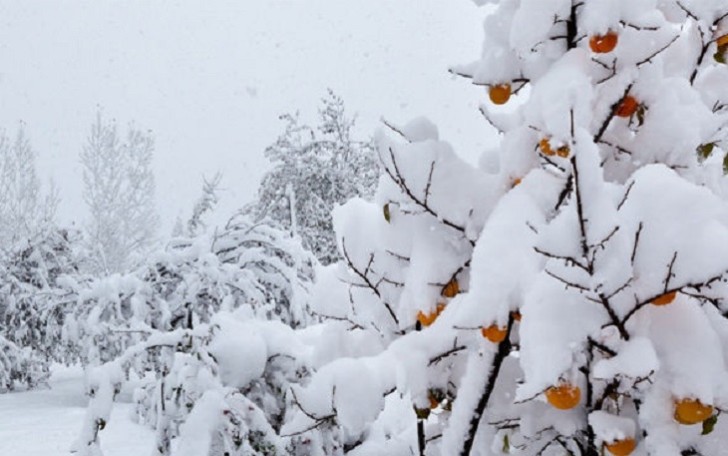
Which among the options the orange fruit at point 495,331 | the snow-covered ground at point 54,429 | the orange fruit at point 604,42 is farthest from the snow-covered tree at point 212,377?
the snow-covered ground at point 54,429

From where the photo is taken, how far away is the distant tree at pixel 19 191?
72.5 feet

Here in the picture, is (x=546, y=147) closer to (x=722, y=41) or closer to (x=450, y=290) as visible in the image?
(x=450, y=290)

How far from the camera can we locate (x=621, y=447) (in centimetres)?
120

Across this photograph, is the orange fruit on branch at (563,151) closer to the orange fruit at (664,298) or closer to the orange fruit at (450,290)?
the orange fruit at (664,298)

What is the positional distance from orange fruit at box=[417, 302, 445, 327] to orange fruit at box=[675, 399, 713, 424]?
464 mm

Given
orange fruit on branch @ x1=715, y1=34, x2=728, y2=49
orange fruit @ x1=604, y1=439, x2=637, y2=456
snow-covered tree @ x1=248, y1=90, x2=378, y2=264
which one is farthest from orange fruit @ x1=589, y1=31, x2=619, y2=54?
snow-covered tree @ x1=248, y1=90, x2=378, y2=264

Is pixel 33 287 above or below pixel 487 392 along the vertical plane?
above

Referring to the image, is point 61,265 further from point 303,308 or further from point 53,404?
point 303,308

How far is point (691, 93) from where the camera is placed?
1439 mm

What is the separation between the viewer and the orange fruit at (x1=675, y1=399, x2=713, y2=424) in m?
1.12

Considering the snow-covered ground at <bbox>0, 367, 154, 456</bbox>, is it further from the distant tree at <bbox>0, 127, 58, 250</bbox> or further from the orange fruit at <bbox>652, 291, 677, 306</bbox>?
the distant tree at <bbox>0, 127, 58, 250</bbox>

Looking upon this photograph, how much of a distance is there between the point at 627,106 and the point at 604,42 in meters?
0.19

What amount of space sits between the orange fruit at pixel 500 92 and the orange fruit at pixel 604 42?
219 mm

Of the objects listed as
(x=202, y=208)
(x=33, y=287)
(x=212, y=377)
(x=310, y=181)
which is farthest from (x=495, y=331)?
(x=310, y=181)
